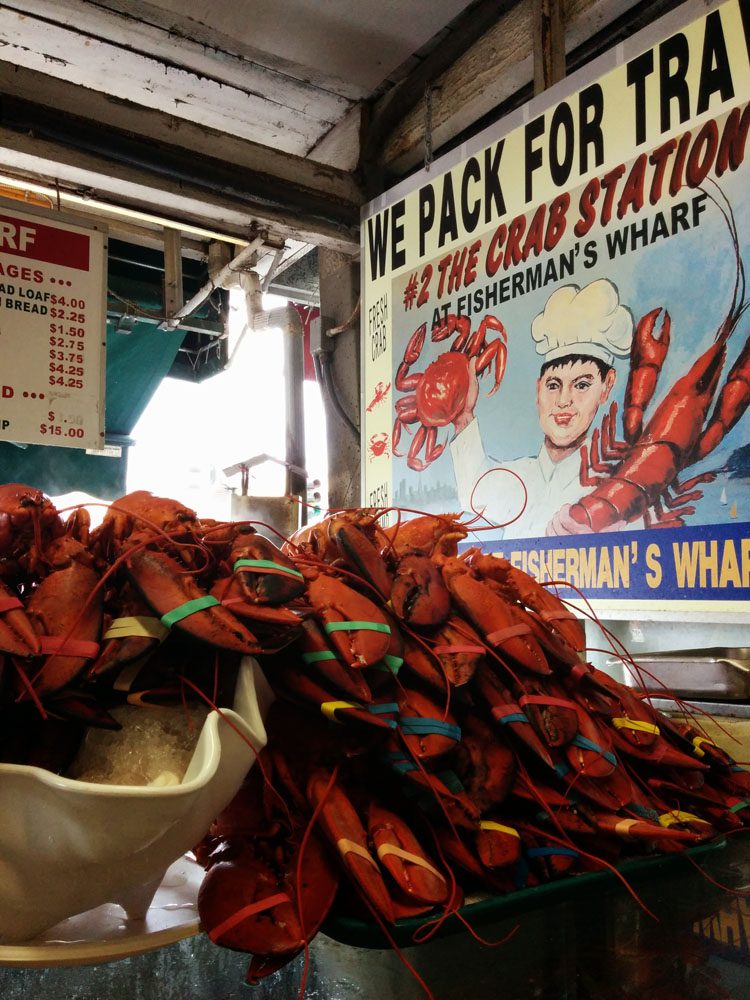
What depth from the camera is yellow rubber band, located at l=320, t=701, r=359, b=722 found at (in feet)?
2.87

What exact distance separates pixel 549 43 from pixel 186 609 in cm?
215

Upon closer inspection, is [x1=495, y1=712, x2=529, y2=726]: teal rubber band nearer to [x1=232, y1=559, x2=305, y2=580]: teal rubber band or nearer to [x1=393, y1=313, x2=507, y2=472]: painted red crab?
[x1=232, y1=559, x2=305, y2=580]: teal rubber band

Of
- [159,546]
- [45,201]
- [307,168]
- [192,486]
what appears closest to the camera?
[159,546]

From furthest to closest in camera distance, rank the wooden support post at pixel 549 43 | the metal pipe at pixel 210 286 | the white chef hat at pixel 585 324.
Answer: the metal pipe at pixel 210 286 → the wooden support post at pixel 549 43 → the white chef hat at pixel 585 324

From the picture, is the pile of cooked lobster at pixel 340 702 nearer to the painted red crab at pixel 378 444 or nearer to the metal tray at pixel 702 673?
the metal tray at pixel 702 673

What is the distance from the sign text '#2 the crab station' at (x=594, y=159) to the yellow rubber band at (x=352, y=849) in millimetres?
1630

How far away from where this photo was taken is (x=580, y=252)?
209 centimetres

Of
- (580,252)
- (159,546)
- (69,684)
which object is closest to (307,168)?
(580,252)

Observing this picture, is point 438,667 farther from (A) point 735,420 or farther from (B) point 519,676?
(A) point 735,420

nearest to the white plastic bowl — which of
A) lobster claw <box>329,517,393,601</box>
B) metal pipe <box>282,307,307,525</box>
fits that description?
lobster claw <box>329,517,393,601</box>

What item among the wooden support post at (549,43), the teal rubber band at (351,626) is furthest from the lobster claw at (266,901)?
the wooden support post at (549,43)

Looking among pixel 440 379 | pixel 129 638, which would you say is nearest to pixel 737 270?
pixel 440 379

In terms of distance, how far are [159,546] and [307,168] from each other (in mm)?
2329

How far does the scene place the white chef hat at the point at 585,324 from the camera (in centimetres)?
198
